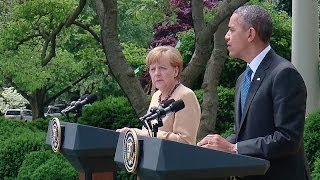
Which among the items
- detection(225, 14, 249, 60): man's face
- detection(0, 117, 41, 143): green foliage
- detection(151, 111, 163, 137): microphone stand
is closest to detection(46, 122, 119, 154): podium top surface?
detection(151, 111, 163, 137): microphone stand

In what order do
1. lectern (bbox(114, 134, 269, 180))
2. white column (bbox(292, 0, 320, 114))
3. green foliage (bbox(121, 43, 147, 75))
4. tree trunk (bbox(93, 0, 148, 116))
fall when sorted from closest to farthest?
lectern (bbox(114, 134, 269, 180))
tree trunk (bbox(93, 0, 148, 116))
white column (bbox(292, 0, 320, 114))
green foliage (bbox(121, 43, 147, 75))

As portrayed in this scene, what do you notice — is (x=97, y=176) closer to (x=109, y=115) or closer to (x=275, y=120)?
(x=275, y=120)

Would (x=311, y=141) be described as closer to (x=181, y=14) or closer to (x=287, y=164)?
(x=287, y=164)

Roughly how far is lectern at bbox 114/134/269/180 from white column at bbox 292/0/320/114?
8082 millimetres

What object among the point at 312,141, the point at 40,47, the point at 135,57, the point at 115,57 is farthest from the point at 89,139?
the point at 40,47

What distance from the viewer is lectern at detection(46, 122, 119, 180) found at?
4.28m

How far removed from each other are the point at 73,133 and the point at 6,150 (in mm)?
5075

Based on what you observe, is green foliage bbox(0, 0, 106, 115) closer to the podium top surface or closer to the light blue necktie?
the podium top surface

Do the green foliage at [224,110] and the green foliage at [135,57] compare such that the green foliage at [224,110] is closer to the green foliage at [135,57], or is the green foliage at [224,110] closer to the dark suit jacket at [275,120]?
the green foliage at [135,57]

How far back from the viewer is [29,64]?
1828 cm

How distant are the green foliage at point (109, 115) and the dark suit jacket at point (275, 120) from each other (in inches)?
304

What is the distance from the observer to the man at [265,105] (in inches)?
124

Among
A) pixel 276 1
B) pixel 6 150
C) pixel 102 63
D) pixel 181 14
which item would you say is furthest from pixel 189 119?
pixel 276 1

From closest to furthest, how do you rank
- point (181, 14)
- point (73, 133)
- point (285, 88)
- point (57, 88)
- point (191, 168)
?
point (191, 168) < point (285, 88) < point (73, 133) < point (181, 14) < point (57, 88)
